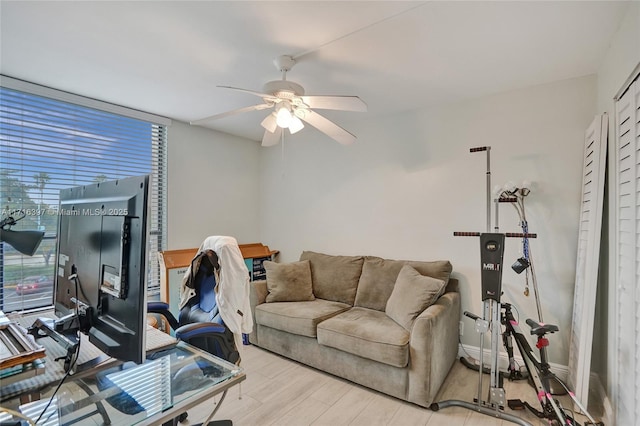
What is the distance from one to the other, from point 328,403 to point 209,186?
2885mm

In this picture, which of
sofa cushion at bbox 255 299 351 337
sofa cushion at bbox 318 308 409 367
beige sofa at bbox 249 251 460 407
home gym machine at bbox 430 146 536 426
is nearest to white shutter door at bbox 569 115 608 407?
home gym machine at bbox 430 146 536 426

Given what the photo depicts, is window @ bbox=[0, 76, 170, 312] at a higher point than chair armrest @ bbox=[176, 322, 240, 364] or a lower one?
higher

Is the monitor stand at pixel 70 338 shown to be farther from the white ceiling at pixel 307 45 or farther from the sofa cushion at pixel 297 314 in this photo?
the sofa cushion at pixel 297 314

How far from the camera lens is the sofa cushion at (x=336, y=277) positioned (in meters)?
3.30

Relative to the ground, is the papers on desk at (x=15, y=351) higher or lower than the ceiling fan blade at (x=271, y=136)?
lower

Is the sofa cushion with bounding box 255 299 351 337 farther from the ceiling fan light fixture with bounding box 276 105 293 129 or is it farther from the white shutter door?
the white shutter door

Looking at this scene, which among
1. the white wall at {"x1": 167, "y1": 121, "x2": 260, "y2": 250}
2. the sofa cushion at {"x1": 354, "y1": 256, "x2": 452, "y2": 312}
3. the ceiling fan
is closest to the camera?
the ceiling fan

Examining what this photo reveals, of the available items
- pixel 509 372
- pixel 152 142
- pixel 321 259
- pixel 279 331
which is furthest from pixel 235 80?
pixel 509 372

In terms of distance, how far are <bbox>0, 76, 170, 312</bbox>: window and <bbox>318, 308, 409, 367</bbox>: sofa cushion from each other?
1.55m

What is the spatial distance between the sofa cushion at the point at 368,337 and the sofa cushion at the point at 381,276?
9.7 inches

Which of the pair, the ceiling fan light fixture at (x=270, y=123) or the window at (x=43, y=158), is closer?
the ceiling fan light fixture at (x=270, y=123)

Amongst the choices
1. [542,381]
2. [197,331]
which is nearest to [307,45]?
[197,331]

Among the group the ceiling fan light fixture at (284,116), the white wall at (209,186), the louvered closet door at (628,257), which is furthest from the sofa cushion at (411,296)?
the white wall at (209,186)

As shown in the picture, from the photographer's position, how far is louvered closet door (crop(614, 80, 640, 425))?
1.55m
